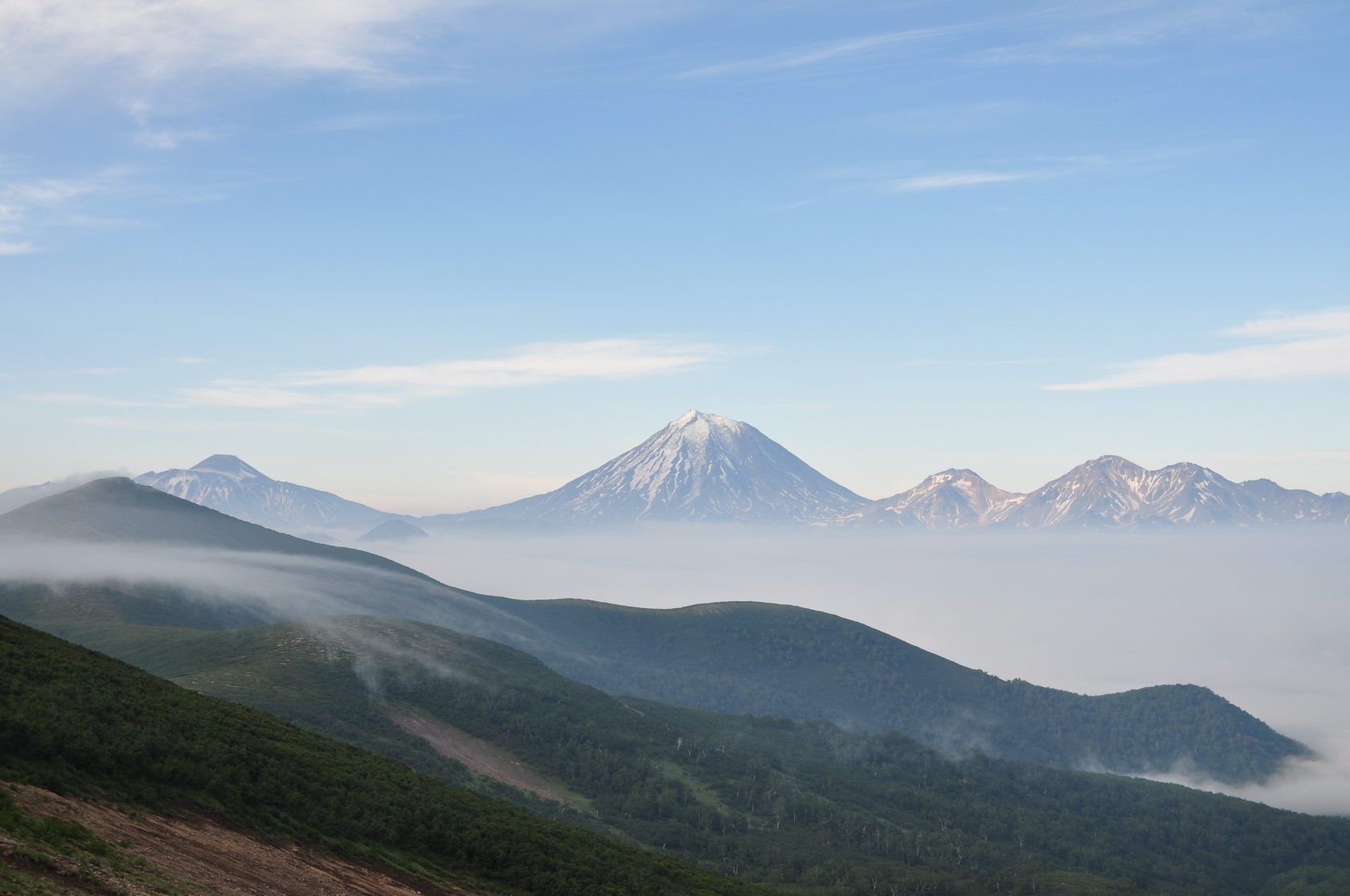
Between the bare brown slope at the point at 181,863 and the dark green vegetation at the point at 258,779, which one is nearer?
the bare brown slope at the point at 181,863

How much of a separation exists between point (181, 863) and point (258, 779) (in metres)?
37.6

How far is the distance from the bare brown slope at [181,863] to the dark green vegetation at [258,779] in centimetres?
281

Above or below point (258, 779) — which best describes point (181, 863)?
above

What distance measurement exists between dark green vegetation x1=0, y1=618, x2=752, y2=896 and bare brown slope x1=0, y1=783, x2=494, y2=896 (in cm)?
281

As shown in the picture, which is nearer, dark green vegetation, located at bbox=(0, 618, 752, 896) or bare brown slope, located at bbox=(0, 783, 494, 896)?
bare brown slope, located at bbox=(0, 783, 494, 896)

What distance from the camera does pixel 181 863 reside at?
53.3 meters

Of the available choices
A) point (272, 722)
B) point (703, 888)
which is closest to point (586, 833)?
point (703, 888)

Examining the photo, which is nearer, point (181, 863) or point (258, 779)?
point (181, 863)

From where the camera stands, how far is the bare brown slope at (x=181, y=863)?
142ft

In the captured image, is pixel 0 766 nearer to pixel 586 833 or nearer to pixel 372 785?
pixel 372 785

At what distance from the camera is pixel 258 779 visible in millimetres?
88500

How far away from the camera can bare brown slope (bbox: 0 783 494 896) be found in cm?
4338

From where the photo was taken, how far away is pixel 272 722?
135m

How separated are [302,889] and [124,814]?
38.9ft
